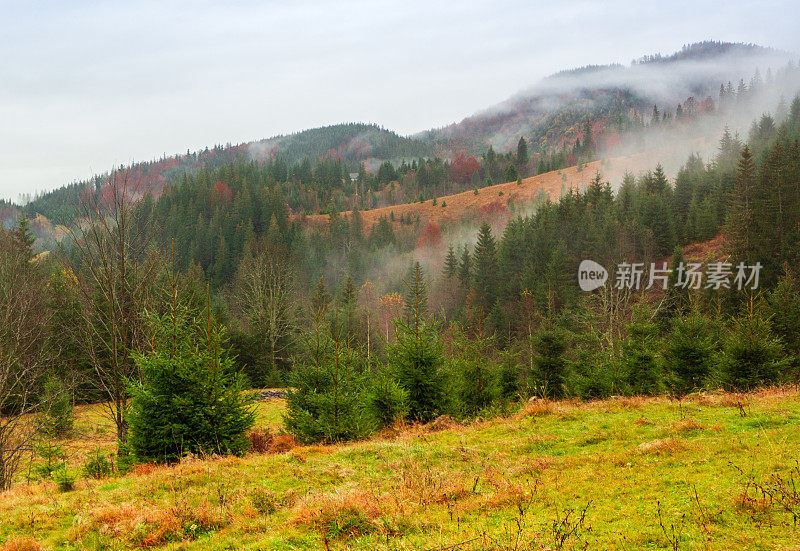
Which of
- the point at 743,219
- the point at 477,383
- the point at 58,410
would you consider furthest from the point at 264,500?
the point at 743,219

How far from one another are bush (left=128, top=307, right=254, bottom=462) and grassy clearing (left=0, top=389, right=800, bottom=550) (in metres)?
1.12

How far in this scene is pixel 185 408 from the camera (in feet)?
42.6

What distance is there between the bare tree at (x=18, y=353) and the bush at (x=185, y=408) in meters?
7.30

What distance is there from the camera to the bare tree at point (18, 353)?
57.7 feet

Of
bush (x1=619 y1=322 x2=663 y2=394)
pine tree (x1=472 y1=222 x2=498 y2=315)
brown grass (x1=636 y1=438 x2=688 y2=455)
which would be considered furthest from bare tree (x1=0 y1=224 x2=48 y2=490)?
pine tree (x1=472 y1=222 x2=498 y2=315)

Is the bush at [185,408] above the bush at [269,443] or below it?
above

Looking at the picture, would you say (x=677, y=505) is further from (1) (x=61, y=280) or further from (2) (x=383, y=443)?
(1) (x=61, y=280)

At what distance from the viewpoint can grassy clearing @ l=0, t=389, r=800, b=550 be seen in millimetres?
5977

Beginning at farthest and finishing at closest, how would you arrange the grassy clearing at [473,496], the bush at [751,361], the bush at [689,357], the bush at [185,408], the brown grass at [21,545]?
the bush at [689,357] → the bush at [751,361] → the bush at [185,408] → the brown grass at [21,545] → the grassy clearing at [473,496]

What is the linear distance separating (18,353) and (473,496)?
100 feet

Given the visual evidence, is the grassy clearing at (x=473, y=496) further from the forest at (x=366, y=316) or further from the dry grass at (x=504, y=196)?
the dry grass at (x=504, y=196)

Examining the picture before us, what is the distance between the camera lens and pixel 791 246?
1965 inches

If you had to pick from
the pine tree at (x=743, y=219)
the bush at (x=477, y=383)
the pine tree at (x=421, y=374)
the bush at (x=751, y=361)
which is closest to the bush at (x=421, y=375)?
the pine tree at (x=421, y=374)

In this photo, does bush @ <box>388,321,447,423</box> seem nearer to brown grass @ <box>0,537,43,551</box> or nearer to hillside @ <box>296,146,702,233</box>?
brown grass @ <box>0,537,43,551</box>
